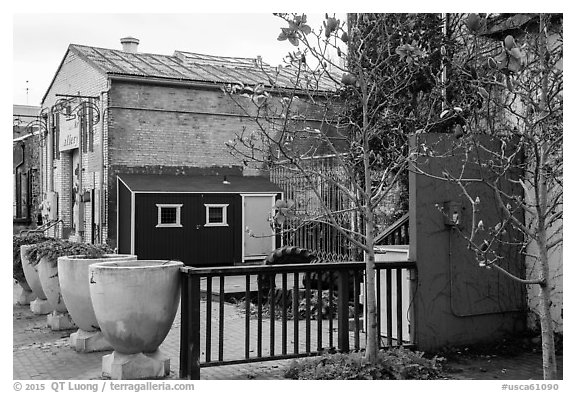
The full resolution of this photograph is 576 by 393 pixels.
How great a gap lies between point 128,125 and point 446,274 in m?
13.8

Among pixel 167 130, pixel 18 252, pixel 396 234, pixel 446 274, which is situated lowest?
pixel 446 274

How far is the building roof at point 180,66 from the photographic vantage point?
1959cm

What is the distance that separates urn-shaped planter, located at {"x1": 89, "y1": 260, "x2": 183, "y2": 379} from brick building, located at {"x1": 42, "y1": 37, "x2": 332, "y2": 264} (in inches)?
495

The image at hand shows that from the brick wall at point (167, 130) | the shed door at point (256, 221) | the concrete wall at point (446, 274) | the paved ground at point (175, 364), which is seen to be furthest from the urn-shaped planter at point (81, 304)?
the shed door at point (256, 221)

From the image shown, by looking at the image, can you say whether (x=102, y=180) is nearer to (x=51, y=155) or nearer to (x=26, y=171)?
(x=51, y=155)

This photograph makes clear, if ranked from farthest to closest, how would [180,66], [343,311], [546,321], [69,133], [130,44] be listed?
[130,44]
[69,133]
[180,66]
[343,311]
[546,321]

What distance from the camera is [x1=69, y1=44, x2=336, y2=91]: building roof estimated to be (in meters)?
19.6

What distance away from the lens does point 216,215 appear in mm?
19453

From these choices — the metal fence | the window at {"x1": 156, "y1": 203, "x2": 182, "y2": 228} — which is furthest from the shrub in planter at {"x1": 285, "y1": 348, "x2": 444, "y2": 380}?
the window at {"x1": 156, "y1": 203, "x2": 182, "y2": 228}

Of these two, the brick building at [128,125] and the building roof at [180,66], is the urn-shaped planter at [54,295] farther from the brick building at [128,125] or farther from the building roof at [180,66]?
the building roof at [180,66]

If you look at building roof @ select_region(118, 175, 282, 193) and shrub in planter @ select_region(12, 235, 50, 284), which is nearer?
shrub in planter @ select_region(12, 235, 50, 284)

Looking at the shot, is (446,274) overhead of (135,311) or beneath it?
overhead

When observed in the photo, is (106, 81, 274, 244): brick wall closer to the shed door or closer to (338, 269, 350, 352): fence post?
the shed door

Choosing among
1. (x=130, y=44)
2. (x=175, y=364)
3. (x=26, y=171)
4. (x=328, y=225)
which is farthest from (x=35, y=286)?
(x=26, y=171)
